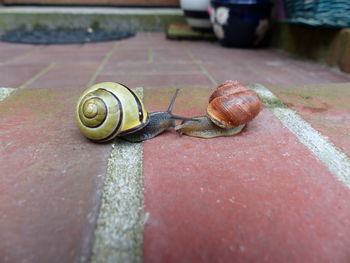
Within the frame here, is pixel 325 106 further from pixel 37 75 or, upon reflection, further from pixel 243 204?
pixel 37 75

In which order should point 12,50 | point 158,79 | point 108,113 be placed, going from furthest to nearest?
point 12,50, point 158,79, point 108,113

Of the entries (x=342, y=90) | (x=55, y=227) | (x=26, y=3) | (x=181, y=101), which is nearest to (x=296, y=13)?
(x=342, y=90)

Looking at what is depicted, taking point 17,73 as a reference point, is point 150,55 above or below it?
below

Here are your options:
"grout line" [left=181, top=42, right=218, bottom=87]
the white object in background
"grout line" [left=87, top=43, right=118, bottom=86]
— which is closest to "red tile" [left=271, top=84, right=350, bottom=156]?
"grout line" [left=181, top=42, right=218, bottom=87]

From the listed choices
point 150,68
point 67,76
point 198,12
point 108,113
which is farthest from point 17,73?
point 198,12

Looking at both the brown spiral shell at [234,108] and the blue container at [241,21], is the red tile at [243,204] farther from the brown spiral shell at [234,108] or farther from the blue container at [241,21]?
the blue container at [241,21]

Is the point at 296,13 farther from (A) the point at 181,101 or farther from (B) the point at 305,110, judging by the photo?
(A) the point at 181,101

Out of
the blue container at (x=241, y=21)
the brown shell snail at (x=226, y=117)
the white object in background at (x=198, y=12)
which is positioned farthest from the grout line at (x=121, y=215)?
the white object in background at (x=198, y=12)
